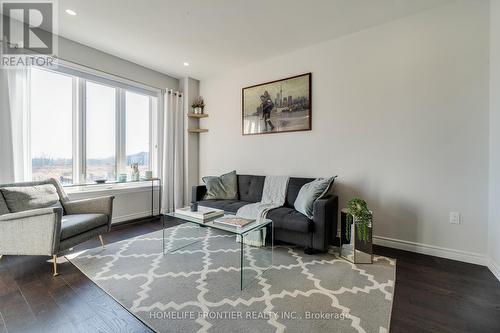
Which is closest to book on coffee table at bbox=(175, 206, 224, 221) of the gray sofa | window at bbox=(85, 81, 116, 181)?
the gray sofa

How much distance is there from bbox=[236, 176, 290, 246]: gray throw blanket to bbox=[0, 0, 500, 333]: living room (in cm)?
3

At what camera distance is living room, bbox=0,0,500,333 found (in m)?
1.70

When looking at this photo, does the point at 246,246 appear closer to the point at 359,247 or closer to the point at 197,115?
the point at 359,247

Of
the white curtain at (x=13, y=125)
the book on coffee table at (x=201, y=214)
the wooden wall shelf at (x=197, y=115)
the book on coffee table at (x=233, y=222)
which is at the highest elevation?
the wooden wall shelf at (x=197, y=115)

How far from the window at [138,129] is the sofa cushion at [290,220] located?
Answer: 2734mm

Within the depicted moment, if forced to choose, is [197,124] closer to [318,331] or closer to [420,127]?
[420,127]

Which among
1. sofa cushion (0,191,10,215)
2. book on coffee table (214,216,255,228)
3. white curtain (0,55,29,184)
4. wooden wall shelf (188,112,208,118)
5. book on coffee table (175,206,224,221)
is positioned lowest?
book on coffee table (214,216,255,228)

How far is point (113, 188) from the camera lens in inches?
144

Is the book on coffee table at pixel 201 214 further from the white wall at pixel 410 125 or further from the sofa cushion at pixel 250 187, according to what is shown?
the white wall at pixel 410 125

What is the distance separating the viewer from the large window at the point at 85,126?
3.05 meters

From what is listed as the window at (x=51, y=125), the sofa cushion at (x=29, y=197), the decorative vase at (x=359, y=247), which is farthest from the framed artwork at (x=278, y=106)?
the sofa cushion at (x=29, y=197)

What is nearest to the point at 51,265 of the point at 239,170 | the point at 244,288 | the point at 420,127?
the point at 244,288

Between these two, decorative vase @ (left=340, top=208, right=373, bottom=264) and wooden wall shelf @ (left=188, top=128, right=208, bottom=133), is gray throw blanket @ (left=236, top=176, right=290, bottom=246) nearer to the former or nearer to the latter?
decorative vase @ (left=340, top=208, right=373, bottom=264)

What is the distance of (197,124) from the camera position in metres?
4.66
